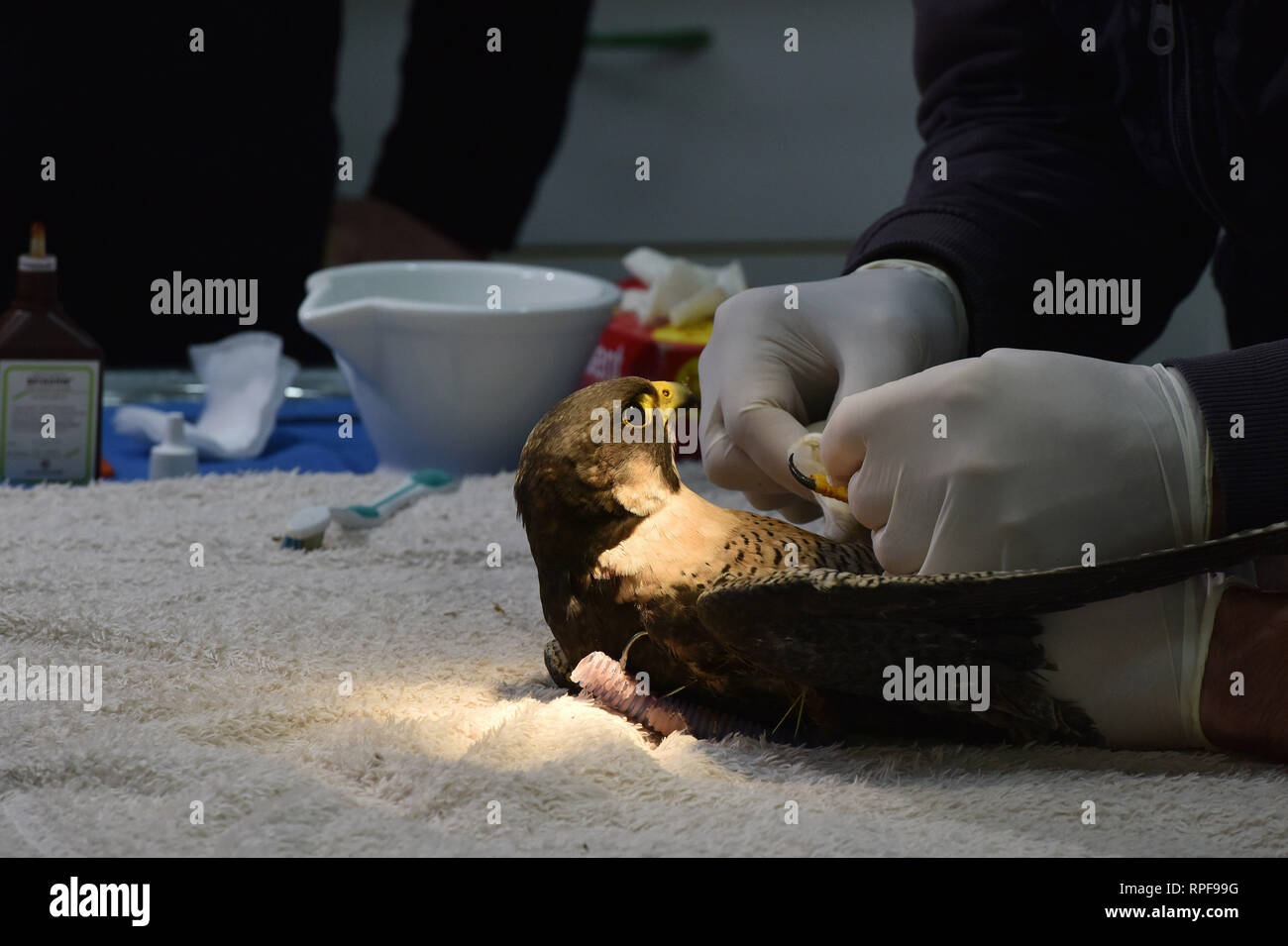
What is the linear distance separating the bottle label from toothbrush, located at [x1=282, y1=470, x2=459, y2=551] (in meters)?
0.36

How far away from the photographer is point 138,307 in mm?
2287

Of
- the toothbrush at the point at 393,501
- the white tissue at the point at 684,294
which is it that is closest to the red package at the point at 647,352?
the white tissue at the point at 684,294

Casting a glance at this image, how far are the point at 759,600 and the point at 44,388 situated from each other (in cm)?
105

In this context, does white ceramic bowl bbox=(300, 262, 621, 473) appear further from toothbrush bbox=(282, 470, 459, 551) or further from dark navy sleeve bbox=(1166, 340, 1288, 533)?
dark navy sleeve bbox=(1166, 340, 1288, 533)

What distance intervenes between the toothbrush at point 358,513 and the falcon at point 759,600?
0.40 meters

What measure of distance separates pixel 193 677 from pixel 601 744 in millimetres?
316

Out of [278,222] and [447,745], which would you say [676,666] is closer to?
[447,745]

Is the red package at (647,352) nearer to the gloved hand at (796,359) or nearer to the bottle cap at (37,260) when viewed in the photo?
the gloved hand at (796,359)

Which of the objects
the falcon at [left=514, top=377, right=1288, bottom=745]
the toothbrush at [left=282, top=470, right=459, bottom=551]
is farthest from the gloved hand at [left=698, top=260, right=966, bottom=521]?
the toothbrush at [left=282, top=470, right=459, bottom=551]

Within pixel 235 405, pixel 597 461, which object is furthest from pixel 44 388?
pixel 597 461

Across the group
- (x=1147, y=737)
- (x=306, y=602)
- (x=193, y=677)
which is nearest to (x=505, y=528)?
(x=306, y=602)

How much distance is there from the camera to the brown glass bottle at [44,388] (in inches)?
55.2

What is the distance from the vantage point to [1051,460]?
0.72 metres

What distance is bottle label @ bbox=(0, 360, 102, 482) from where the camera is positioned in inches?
55.1
